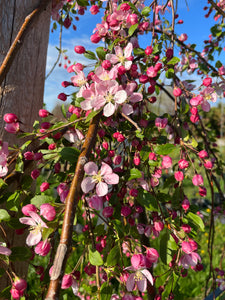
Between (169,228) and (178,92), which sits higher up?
(178,92)

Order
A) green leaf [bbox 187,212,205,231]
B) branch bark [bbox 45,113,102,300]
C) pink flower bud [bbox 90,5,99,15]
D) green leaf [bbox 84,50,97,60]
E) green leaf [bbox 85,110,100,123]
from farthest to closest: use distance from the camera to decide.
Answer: pink flower bud [bbox 90,5,99,15], green leaf [bbox 84,50,97,60], green leaf [bbox 187,212,205,231], green leaf [bbox 85,110,100,123], branch bark [bbox 45,113,102,300]

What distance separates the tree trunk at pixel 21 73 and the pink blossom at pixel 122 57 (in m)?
0.34

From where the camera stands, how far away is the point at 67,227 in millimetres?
526

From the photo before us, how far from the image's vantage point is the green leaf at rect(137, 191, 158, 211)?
75 centimetres

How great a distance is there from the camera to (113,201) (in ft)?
2.77

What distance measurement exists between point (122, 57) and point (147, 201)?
43cm

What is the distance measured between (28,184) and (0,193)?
84 millimetres

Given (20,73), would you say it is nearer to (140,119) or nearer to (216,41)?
(140,119)

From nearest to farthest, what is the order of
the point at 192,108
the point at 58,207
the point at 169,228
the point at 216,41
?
1. the point at 58,207
2. the point at 169,228
3. the point at 192,108
4. the point at 216,41

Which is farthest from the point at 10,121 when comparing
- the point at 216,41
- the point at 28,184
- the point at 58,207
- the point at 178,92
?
the point at 216,41

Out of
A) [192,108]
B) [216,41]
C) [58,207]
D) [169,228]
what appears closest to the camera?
[58,207]

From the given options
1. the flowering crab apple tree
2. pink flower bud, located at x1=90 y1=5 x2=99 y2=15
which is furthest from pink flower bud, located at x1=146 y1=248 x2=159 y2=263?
pink flower bud, located at x1=90 y1=5 x2=99 y2=15

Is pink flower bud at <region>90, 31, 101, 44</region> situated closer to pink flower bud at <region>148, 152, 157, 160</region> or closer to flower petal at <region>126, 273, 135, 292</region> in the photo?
pink flower bud at <region>148, 152, 157, 160</region>

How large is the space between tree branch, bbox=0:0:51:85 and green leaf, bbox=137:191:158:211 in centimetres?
49
